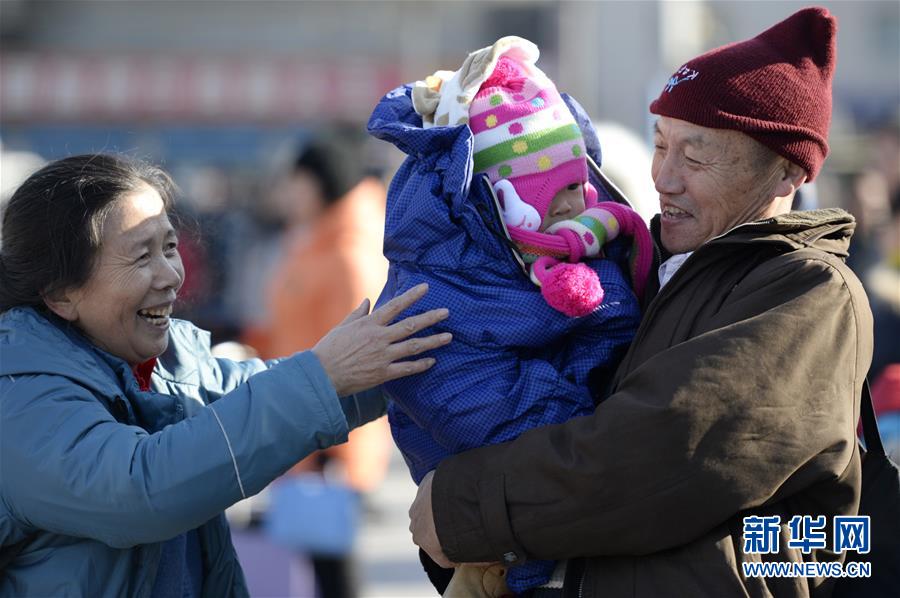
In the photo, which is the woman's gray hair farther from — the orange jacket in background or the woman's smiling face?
the orange jacket in background

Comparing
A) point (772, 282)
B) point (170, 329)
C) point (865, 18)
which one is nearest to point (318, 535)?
point (170, 329)

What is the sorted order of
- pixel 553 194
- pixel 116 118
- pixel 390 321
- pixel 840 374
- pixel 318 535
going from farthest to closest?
pixel 116 118 → pixel 318 535 → pixel 553 194 → pixel 390 321 → pixel 840 374

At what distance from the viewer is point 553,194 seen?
7.25 ft

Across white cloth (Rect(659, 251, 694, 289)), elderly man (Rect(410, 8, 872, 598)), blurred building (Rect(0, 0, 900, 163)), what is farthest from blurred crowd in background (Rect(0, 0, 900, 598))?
elderly man (Rect(410, 8, 872, 598))

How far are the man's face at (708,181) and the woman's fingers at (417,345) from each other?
1.72 feet

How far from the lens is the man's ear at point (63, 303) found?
2.16m

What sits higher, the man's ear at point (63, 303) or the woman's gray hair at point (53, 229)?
the woman's gray hair at point (53, 229)

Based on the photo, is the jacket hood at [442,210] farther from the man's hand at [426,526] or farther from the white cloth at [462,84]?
the man's hand at [426,526]

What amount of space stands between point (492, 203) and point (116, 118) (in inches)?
851

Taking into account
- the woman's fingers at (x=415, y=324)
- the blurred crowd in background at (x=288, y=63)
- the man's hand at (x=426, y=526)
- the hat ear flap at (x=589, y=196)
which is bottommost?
the blurred crowd in background at (x=288, y=63)

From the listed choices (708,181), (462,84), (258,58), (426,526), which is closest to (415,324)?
(426,526)

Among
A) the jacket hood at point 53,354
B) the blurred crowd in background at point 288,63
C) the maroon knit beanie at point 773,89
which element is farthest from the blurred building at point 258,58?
the jacket hood at point 53,354

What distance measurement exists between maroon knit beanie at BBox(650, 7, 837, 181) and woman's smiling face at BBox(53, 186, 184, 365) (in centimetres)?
103

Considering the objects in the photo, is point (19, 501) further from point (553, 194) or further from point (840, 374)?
point (840, 374)
